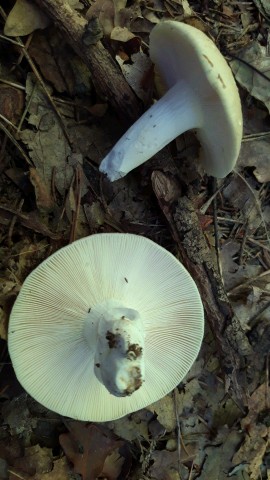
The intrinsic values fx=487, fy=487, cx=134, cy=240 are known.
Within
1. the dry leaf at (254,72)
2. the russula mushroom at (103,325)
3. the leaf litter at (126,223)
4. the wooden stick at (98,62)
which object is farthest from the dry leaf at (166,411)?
the dry leaf at (254,72)

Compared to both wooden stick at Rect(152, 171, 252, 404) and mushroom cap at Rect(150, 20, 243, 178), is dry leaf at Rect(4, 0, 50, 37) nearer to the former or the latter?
mushroom cap at Rect(150, 20, 243, 178)

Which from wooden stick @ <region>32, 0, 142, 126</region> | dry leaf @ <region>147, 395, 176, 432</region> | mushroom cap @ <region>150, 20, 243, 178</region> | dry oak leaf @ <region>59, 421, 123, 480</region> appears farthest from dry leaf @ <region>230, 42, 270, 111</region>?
dry oak leaf @ <region>59, 421, 123, 480</region>

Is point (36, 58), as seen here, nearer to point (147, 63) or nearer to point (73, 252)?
point (147, 63)

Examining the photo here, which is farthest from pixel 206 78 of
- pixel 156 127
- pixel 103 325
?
pixel 103 325

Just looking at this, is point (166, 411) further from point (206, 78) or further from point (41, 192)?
point (206, 78)

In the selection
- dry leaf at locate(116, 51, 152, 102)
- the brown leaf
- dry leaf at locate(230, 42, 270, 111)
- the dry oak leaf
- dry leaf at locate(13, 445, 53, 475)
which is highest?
dry leaf at locate(116, 51, 152, 102)

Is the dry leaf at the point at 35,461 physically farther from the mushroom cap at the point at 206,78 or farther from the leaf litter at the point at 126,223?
the mushroom cap at the point at 206,78

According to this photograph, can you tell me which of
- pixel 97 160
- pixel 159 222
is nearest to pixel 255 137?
pixel 159 222
